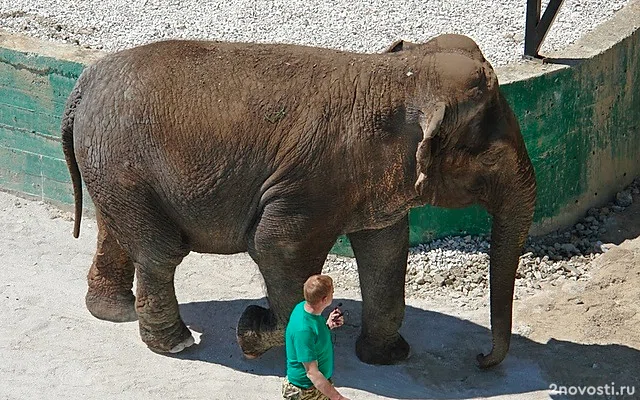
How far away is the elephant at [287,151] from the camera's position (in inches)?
281

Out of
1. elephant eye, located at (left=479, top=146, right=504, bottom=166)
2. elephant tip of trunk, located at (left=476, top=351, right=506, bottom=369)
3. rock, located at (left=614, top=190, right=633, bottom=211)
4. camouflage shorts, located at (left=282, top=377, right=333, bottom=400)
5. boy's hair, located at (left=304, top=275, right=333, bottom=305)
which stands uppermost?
elephant eye, located at (left=479, top=146, right=504, bottom=166)

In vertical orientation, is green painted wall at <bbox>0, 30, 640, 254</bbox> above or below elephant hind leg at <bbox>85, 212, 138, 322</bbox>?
above

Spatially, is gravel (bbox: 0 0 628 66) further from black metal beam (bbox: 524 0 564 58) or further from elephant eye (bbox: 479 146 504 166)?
elephant eye (bbox: 479 146 504 166)

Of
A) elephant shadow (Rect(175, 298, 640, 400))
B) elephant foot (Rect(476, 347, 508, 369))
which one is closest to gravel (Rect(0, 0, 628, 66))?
elephant shadow (Rect(175, 298, 640, 400))

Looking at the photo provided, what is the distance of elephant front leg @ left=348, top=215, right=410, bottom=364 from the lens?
313 inches

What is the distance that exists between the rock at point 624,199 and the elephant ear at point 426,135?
3.79 metres

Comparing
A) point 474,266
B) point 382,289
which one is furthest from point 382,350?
point 474,266

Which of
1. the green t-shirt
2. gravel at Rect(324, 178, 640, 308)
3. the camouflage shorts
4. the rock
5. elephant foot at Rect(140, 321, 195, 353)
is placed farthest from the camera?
the rock

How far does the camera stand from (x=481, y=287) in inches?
358

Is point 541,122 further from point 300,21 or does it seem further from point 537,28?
point 300,21

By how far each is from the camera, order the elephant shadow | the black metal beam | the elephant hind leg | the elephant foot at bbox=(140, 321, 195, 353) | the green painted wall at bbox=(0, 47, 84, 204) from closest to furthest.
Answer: the elephant shadow → the elephant foot at bbox=(140, 321, 195, 353) → the elephant hind leg → the green painted wall at bbox=(0, 47, 84, 204) → the black metal beam

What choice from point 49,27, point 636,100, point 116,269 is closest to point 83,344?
point 116,269

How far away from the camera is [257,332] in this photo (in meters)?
7.87

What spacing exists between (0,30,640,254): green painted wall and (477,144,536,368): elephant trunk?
1.79m
